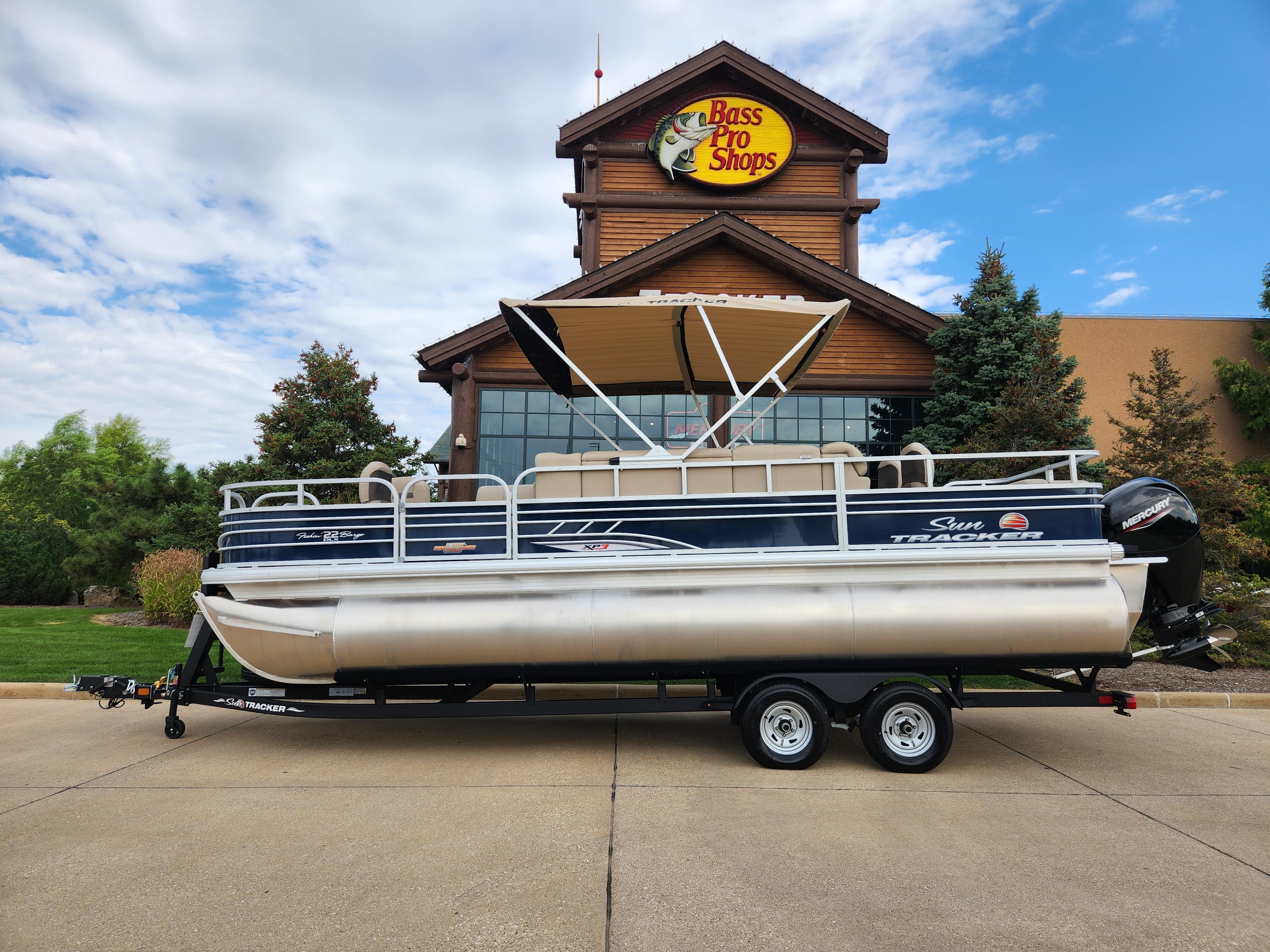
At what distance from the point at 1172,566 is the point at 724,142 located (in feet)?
45.4

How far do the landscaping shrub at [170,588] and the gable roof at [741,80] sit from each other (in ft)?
37.5

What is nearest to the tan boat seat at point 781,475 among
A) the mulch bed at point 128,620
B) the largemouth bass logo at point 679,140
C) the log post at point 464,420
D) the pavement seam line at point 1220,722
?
the pavement seam line at point 1220,722

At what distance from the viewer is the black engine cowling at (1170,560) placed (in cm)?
507

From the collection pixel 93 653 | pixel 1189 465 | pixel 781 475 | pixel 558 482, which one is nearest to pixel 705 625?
pixel 781 475

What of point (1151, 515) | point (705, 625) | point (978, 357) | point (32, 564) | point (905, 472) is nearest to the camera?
point (705, 625)

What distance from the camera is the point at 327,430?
14875 millimetres

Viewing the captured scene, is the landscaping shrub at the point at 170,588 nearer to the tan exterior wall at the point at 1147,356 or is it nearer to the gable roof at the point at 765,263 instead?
the gable roof at the point at 765,263

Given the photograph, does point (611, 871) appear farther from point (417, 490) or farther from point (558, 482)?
point (417, 490)

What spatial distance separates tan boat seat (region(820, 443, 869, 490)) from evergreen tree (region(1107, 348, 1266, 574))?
6.42 metres

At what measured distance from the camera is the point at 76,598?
814 inches

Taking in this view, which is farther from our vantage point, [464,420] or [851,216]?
[851,216]

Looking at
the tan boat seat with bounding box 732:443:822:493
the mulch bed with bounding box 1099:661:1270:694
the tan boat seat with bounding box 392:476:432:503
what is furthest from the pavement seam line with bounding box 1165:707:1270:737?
the tan boat seat with bounding box 392:476:432:503

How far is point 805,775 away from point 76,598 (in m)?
23.5

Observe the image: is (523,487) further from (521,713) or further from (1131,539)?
(1131,539)
